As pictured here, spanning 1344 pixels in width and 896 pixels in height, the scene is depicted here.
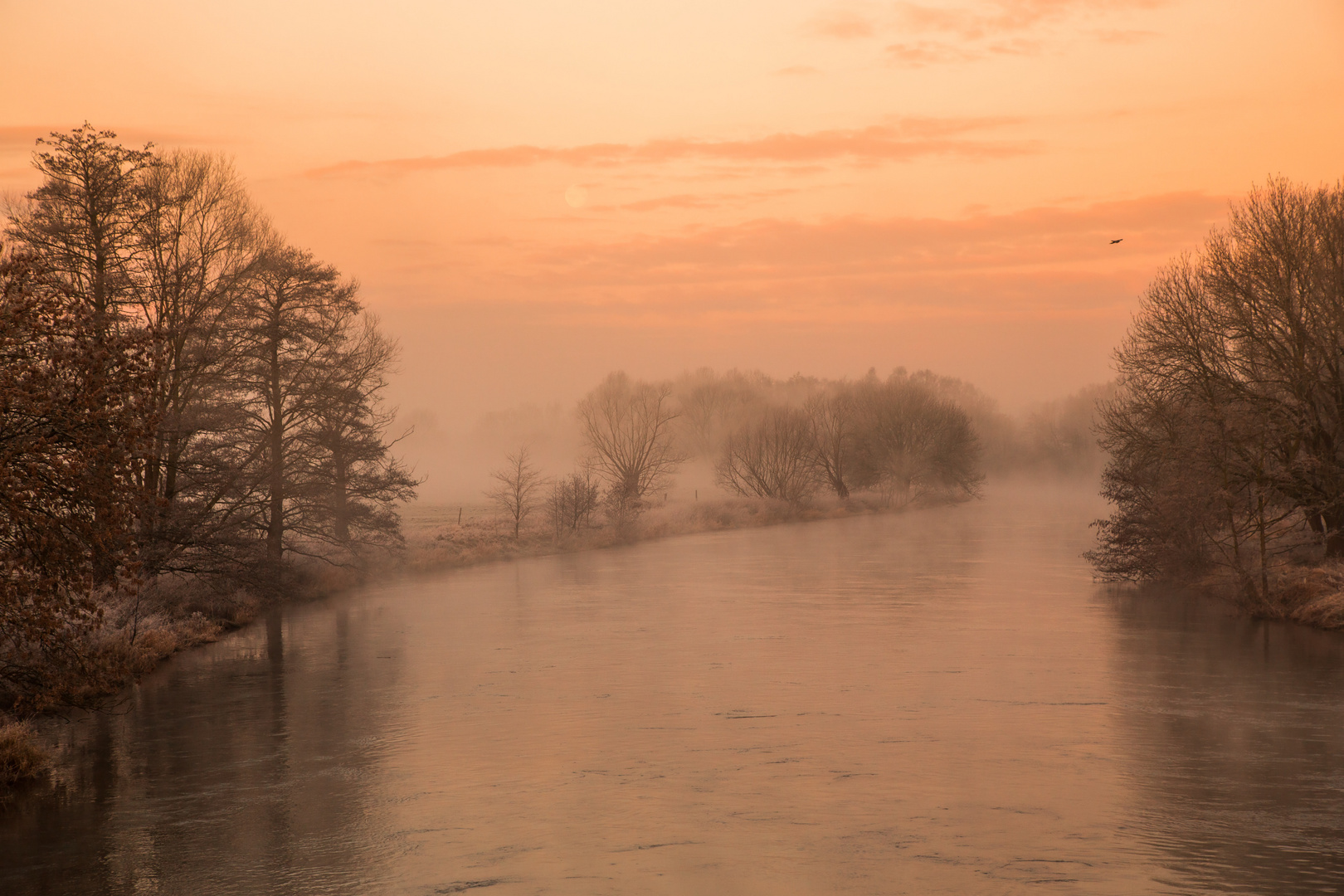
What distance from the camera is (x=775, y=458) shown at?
3140 inches

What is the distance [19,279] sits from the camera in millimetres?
11711

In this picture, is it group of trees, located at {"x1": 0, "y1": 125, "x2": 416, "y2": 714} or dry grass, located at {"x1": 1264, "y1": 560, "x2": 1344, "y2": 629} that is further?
dry grass, located at {"x1": 1264, "y1": 560, "x2": 1344, "y2": 629}

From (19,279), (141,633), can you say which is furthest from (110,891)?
(141,633)

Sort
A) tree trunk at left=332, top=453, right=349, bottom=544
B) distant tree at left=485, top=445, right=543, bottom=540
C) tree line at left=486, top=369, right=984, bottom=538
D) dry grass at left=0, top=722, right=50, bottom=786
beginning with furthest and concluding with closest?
tree line at left=486, top=369, right=984, bottom=538, distant tree at left=485, top=445, right=543, bottom=540, tree trunk at left=332, top=453, right=349, bottom=544, dry grass at left=0, top=722, right=50, bottom=786

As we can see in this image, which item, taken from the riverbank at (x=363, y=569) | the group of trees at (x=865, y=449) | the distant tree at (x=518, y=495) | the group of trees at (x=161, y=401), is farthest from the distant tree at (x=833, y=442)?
the group of trees at (x=161, y=401)

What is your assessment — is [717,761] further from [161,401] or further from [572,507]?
[572,507]

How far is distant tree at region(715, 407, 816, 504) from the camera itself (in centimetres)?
7956

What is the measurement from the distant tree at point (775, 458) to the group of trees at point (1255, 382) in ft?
160

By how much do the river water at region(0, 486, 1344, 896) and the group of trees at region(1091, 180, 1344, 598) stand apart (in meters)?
3.47

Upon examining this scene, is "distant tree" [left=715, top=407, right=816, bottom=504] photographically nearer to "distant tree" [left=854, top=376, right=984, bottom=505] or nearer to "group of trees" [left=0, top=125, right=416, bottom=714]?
"distant tree" [left=854, top=376, right=984, bottom=505]

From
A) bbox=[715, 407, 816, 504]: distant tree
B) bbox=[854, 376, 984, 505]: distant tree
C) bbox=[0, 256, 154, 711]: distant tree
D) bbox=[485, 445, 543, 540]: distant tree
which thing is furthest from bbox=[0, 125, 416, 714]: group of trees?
bbox=[854, 376, 984, 505]: distant tree

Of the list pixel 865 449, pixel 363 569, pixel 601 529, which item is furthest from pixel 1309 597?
pixel 865 449

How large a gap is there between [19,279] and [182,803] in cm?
670

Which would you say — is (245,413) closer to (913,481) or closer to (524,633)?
(524,633)
